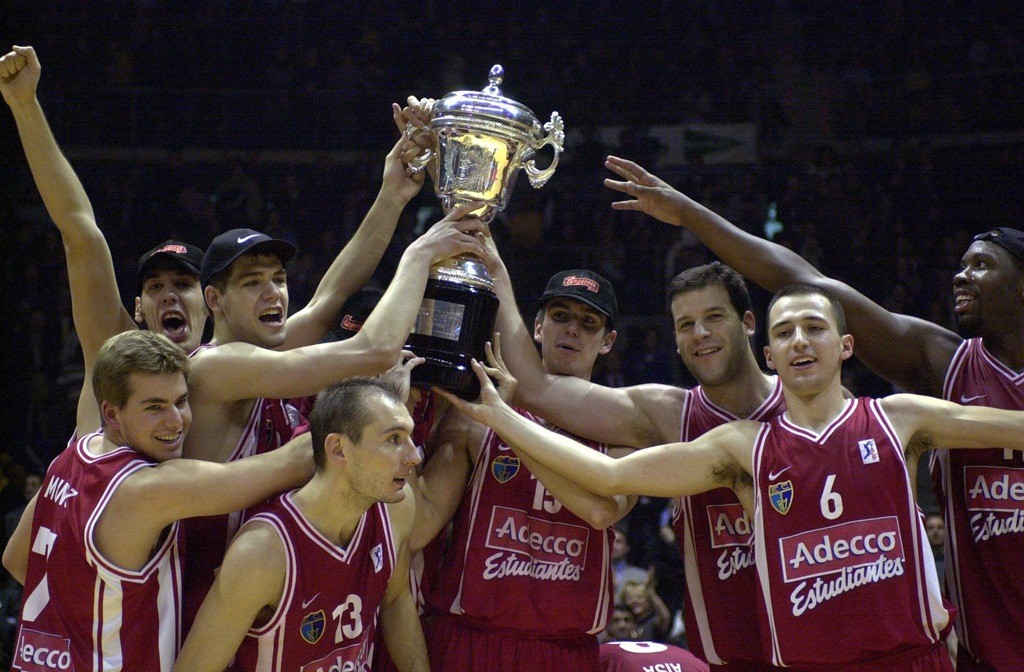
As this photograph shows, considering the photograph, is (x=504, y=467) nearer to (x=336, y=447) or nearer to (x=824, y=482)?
(x=336, y=447)

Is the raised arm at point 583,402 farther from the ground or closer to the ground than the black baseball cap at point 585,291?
closer to the ground

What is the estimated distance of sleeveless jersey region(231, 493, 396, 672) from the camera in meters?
3.07

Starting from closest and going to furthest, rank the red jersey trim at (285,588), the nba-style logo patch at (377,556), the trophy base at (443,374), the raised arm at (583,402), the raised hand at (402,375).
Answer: the red jersey trim at (285,588)
the nba-style logo patch at (377,556)
the raised hand at (402,375)
the trophy base at (443,374)
the raised arm at (583,402)

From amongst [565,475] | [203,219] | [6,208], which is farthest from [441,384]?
[6,208]

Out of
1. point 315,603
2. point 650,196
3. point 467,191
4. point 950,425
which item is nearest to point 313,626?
point 315,603

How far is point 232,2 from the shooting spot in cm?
1036

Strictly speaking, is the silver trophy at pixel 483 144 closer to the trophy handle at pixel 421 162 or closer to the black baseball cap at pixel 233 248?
the trophy handle at pixel 421 162

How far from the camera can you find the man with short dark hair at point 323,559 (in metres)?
2.97

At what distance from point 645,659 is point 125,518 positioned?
6.72 feet

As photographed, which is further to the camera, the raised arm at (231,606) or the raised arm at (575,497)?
the raised arm at (575,497)

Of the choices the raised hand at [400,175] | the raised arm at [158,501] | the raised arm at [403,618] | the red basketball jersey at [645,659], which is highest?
the raised hand at [400,175]

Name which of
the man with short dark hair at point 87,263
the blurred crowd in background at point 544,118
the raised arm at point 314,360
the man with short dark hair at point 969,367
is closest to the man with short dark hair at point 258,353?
the raised arm at point 314,360

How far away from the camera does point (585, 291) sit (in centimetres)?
384

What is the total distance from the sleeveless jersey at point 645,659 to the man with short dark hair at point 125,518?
1605mm
